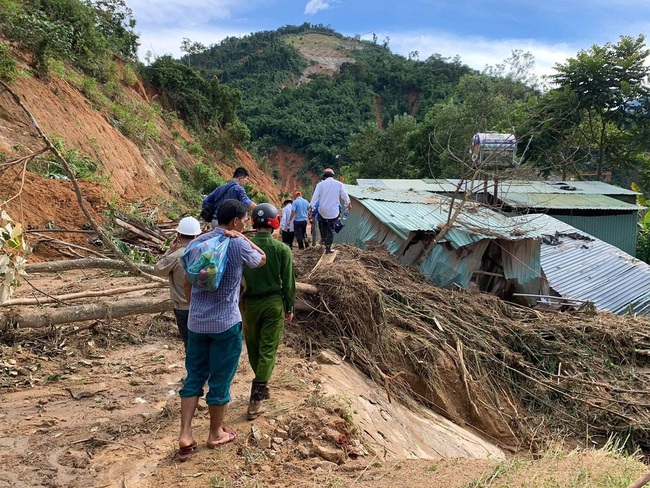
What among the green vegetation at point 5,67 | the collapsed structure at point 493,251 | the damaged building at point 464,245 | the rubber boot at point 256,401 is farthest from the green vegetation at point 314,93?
the rubber boot at point 256,401

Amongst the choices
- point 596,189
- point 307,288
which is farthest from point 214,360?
point 596,189

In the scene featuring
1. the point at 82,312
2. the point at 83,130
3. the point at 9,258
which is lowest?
the point at 82,312

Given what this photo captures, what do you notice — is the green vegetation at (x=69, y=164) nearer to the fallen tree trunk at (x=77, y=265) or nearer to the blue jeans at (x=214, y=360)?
the fallen tree trunk at (x=77, y=265)

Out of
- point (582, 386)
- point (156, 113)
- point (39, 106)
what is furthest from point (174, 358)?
point (156, 113)

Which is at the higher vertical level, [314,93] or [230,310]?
[314,93]

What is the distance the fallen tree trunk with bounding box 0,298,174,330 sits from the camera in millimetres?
4402

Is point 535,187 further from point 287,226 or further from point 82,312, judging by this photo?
point 82,312

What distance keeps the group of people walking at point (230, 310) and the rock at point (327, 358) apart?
122cm

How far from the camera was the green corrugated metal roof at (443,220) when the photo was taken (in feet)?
27.2

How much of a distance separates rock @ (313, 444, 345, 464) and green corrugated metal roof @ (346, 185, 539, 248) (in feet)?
17.9

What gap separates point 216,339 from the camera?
3047mm

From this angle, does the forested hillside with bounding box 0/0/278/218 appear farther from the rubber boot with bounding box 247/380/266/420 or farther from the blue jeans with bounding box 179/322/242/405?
the rubber boot with bounding box 247/380/266/420

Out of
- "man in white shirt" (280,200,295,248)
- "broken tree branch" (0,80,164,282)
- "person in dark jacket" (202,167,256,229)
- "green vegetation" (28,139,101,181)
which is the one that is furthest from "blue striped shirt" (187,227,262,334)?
"green vegetation" (28,139,101,181)

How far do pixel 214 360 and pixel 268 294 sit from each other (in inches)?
30.0
